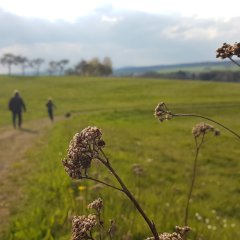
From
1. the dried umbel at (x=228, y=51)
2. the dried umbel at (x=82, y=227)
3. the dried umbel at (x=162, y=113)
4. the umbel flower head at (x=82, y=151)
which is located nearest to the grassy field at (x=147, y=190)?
the umbel flower head at (x=82, y=151)

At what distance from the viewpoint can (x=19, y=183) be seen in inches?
514

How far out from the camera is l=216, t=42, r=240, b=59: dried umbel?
192cm

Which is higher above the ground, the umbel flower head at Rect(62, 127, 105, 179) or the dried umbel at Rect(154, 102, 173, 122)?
the dried umbel at Rect(154, 102, 173, 122)

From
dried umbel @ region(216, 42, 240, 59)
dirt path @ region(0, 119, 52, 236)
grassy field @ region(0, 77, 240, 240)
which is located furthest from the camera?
dirt path @ region(0, 119, 52, 236)

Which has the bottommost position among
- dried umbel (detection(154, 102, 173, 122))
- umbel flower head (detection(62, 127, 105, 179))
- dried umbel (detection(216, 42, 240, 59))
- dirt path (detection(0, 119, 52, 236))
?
dirt path (detection(0, 119, 52, 236))

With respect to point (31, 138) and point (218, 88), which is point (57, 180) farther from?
point (218, 88)

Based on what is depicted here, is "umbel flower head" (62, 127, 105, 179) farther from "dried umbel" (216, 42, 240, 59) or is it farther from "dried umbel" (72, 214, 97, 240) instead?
"dried umbel" (216, 42, 240, 59)

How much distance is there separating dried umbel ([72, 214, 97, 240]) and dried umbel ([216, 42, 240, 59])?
2.64 feet

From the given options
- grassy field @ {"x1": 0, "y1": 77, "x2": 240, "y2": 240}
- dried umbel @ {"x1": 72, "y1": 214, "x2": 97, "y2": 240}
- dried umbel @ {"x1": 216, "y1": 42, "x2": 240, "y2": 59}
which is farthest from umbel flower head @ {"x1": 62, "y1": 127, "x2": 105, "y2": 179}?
dried umbel @ {"x1": 216, "y1": 42, "x2": 240, "y2": 59}

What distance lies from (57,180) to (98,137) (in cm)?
949

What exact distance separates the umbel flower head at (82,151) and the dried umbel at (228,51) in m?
0.60

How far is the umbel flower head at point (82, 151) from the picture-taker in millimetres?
1707

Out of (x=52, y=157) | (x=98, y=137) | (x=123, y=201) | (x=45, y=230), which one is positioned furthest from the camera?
(x=52, y=157)

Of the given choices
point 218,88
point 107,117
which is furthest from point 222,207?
point 218,88
